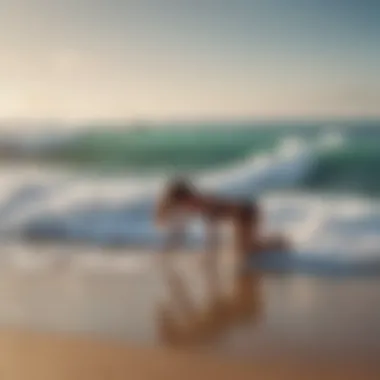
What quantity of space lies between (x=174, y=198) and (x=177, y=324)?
187 mm

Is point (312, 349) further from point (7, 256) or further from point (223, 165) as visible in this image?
point (7, 256)

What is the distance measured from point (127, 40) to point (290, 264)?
416mm

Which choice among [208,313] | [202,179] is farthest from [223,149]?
[208,313]

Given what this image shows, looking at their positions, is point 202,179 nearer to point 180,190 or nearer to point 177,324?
point 180,190

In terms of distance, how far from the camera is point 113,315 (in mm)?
1108

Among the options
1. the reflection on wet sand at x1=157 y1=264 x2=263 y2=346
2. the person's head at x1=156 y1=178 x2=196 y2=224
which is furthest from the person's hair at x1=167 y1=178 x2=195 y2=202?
the reflection on wet sand at x1=157 y1=264 x2=263 y2=346

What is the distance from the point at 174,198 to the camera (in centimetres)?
109

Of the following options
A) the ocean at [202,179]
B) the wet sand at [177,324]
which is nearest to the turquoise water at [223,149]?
the ocean at [202,179]

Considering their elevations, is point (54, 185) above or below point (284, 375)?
above

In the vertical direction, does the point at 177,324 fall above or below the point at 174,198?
below

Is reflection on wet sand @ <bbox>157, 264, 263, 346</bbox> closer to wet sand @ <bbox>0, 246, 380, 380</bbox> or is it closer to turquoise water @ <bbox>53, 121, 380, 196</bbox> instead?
wet sand @ <bbox>0, 246, 380, 380</bbox>

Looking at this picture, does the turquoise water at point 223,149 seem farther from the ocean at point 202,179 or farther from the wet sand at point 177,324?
the wet sand at point 177,324

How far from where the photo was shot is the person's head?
3.56 ft

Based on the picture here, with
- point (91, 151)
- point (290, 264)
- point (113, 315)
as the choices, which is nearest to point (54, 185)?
point (91, 151)
